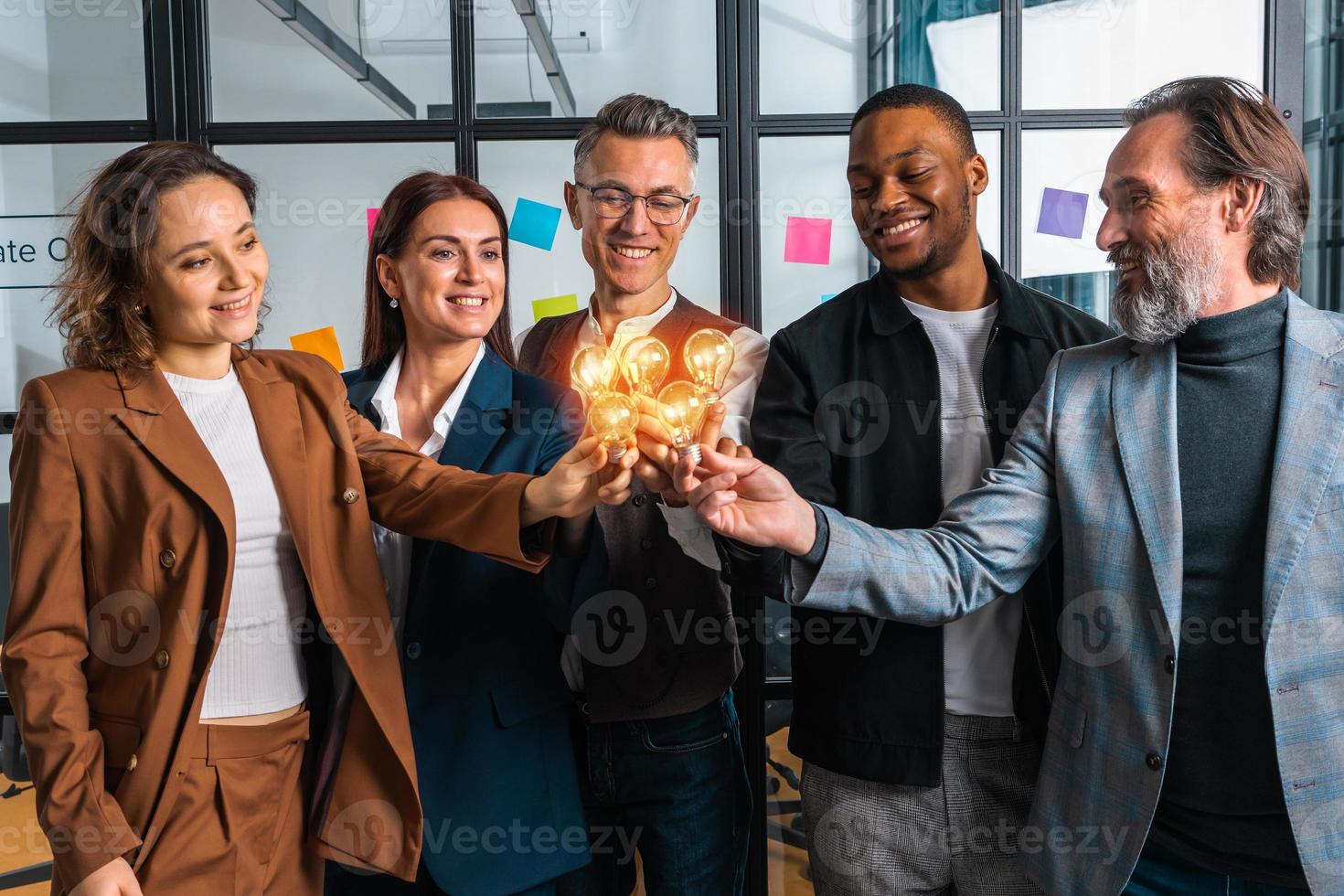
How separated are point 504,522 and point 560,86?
1331 millimetres

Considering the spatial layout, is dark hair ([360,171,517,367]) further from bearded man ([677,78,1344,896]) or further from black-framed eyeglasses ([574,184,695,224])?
bearded man ([677,78,1344,896])

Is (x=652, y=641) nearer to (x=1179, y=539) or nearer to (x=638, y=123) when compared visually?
(x=1179, y=539)

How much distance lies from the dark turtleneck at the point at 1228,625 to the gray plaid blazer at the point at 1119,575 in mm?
32

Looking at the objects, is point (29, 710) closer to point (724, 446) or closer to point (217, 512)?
point (217, 512)

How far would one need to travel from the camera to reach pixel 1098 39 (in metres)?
2.35

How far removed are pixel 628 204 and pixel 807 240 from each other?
2.05 feet

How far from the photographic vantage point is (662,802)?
1757mm

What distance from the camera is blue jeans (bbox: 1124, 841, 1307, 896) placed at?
1.30m

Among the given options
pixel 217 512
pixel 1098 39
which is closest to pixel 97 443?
pixel 217 512

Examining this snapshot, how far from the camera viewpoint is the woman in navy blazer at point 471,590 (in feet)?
5.11

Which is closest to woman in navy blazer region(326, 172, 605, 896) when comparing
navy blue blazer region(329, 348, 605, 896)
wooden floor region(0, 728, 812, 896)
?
navy blue blazer region(329, 348, 605, 896)

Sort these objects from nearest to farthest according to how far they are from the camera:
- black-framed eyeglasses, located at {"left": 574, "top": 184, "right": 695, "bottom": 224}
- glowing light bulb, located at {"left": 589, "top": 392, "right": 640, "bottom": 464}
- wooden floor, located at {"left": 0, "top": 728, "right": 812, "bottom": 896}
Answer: glowing light bulb, located at {"left": 589, "top": 392, "right": 640, "bottom": 464} → black-framed eyeglasses, located at {"left": 574, "top": 184, "right": 695, "bottom": 224} → wooden floor, located at {"left": 0, "top": 728, "right": 812, "bottom": 896}

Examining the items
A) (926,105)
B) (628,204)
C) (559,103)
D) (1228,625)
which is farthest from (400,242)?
(1228,625)

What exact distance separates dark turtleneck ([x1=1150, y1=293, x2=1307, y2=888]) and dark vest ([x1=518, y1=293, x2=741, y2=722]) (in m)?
0.76
